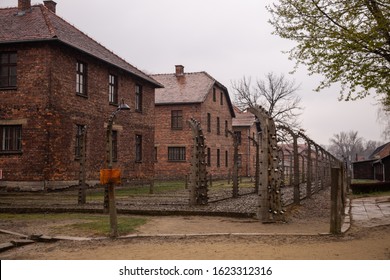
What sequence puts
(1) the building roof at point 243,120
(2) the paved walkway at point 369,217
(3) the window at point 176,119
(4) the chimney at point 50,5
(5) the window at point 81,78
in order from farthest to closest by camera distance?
(1) the building roof at point 243,120, (3) the window at point 176,119, (4) the chimney at point 50,5, (5) the window at point 81,78, (2) the paved walkway at point 369,217

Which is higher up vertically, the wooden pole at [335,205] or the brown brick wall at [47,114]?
the brown brick wall at [47,114]

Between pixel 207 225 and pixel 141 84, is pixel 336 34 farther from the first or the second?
pixel 141 84

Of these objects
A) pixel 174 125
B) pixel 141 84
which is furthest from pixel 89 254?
pixel 174 125

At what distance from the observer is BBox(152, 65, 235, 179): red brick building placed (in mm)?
35781

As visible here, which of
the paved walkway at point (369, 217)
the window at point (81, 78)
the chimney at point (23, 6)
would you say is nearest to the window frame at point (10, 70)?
the window at point (81, 78)

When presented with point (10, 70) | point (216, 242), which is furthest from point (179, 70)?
point (216, 242)

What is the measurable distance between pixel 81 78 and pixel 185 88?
17.5 meters

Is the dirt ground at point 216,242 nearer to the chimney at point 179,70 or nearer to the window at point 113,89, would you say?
the window at point 113,89

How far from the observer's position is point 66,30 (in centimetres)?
2120

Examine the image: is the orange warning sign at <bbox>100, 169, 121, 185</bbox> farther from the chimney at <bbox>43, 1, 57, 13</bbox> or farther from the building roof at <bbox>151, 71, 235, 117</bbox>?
the building roof at <bbox>151, 71, 235, 117</bbox>

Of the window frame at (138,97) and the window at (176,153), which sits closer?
the window frame at (138,97)

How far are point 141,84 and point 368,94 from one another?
54.7 ft

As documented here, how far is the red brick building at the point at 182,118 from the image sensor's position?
35781 millimetres
